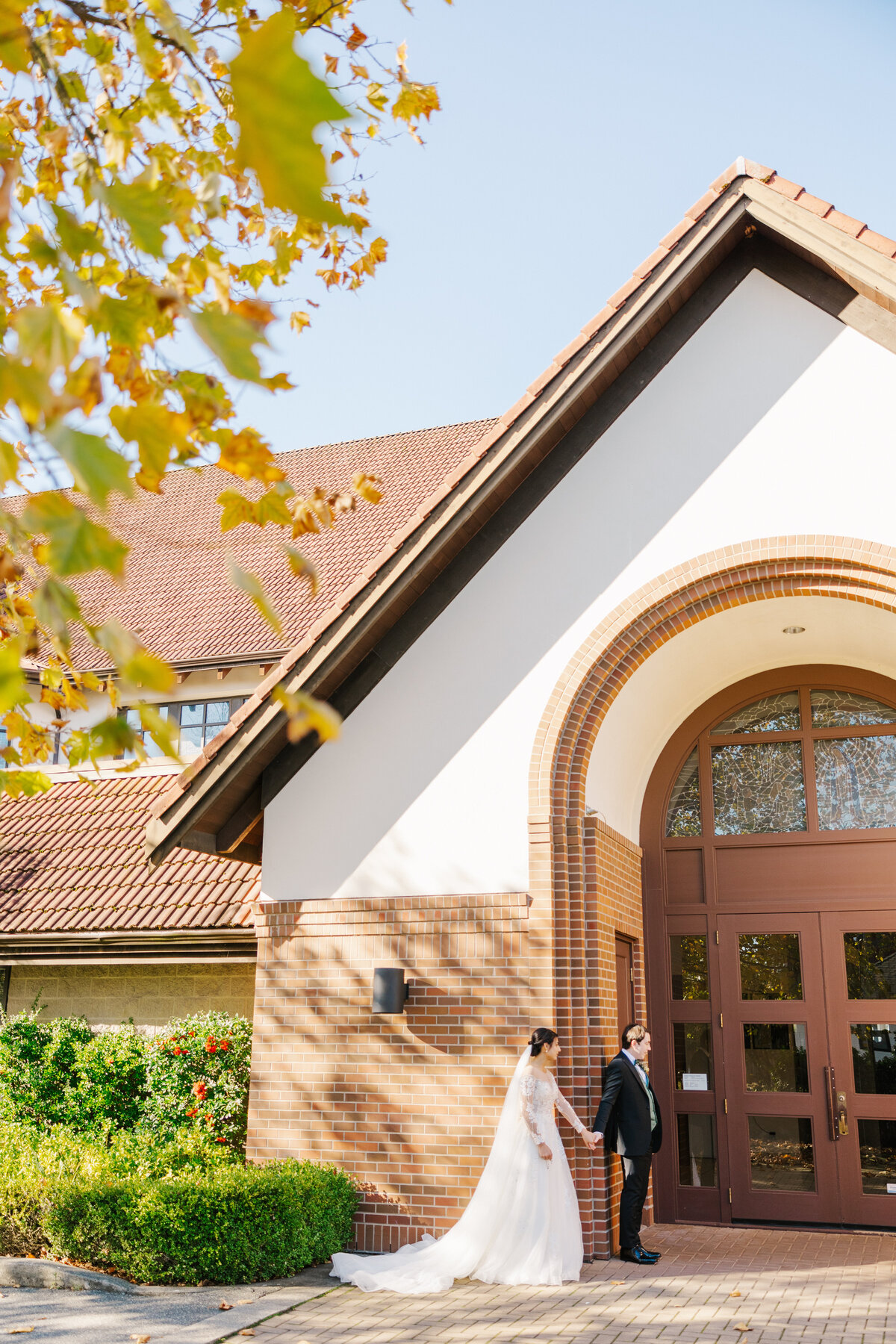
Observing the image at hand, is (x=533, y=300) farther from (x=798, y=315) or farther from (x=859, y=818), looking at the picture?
(x=859, y=818)

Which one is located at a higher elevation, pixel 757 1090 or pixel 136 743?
pixel 136 743

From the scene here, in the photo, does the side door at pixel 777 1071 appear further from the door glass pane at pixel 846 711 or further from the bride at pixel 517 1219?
the bride at pixel 517 1219

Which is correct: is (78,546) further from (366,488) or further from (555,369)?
(555,369)

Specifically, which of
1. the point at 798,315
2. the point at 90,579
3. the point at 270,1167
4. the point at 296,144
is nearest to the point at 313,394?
the point at 296,144

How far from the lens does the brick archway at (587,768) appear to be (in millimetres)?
8555

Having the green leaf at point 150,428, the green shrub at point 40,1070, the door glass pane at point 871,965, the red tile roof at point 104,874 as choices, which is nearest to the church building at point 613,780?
the door glass pane at point 871,965

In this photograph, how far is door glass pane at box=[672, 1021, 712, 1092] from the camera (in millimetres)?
10000

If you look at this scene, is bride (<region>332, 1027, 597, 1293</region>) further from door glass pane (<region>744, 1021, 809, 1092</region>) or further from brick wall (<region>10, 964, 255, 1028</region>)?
brick wall (<region>10, 964, 255, 1028</region>)

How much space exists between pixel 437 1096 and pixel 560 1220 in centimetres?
132

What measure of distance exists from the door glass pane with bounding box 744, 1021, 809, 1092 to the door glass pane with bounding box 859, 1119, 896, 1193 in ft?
2.00

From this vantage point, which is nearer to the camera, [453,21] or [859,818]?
[453,21]

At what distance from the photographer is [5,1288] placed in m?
7.86

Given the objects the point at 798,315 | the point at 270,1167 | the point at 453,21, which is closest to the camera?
the point at 453,21


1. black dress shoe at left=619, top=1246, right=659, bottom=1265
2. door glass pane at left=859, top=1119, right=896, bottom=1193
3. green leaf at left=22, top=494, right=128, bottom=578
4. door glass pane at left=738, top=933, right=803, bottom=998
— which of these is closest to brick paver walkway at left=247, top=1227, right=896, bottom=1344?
black dress shoe at left=619, top=1246, right=659, bottom=1265
